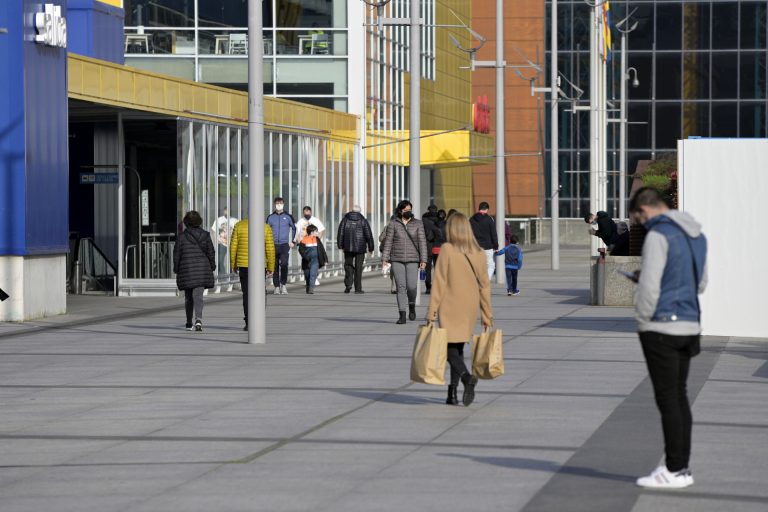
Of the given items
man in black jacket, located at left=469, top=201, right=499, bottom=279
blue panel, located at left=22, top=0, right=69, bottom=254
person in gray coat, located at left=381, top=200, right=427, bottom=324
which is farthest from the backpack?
blue panel, located at left=22, top=0, right=69, bottom=254

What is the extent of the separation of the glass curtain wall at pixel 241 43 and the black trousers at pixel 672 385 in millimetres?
35033

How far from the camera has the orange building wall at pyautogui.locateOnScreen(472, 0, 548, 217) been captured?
80125 mm

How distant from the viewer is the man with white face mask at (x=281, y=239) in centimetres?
3003

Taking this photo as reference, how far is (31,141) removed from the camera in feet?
74.8

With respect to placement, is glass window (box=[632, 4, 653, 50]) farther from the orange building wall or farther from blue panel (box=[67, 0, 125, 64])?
blue panel (box=[67, 0, 125, 64])

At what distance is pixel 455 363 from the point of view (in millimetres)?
12602

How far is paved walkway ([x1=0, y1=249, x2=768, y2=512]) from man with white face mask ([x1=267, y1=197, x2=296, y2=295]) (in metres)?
9.88

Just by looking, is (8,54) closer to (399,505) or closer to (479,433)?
(479,433)

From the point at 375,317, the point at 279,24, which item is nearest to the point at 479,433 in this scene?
the point at 375,317

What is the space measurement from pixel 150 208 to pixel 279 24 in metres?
13.6

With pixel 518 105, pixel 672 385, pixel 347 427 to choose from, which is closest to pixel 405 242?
Result: pixel 347 427

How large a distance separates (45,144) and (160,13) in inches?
893

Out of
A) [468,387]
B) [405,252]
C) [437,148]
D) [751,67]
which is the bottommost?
[468,387]

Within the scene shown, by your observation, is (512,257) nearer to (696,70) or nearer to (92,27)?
(92,27)
